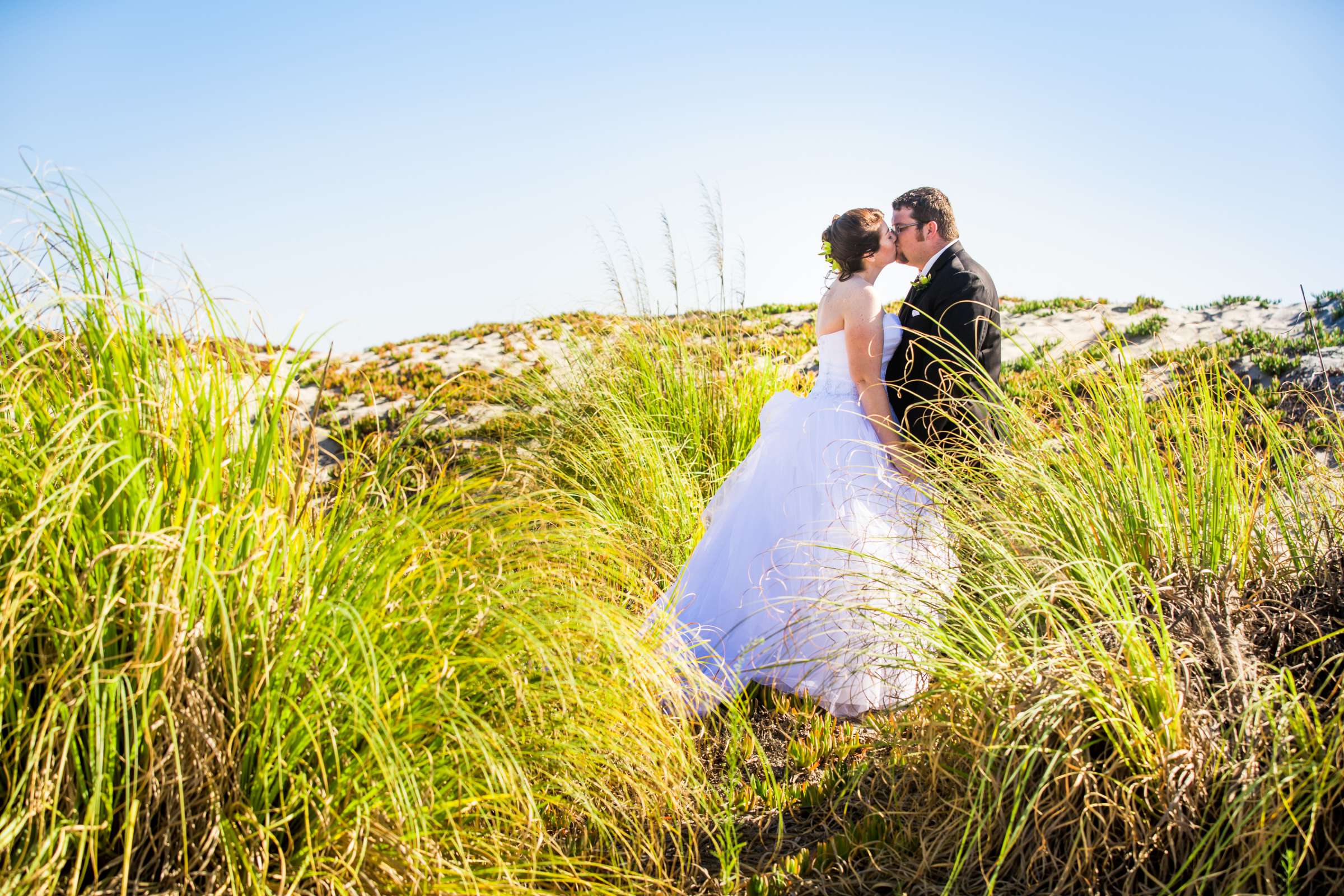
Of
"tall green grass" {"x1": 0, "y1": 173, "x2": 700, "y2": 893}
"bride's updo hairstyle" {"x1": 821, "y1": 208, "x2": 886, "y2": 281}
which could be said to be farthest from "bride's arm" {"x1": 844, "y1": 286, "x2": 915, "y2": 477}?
"tall green grass" {"x1": 0, "y1": 173, "x2": 700, "y2": 893}

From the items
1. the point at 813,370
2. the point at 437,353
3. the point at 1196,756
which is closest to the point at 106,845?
the point at 1196,756

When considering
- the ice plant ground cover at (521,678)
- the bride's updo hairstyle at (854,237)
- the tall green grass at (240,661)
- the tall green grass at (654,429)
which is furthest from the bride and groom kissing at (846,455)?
the tall green grass at (240,661)

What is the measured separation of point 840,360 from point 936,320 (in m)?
0.60

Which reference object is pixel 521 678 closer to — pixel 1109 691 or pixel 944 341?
pixel 1109 691

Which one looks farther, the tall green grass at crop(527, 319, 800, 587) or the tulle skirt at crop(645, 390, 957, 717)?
the tall green grass at crop(527, 319, 800, 587)

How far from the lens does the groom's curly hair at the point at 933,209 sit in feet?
15.9

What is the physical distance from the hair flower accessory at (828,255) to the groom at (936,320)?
1.24 feet

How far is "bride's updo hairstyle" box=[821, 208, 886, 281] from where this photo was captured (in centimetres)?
475

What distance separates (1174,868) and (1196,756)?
0.32 m

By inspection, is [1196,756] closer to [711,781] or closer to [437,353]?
[711,781]

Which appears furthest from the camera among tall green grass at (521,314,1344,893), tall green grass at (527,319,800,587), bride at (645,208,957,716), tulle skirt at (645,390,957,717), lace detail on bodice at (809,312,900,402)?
tall green grass at (527,319,800,587)

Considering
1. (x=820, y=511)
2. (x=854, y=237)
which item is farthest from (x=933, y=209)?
(x=820, y=511)

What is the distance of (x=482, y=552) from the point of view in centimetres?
274

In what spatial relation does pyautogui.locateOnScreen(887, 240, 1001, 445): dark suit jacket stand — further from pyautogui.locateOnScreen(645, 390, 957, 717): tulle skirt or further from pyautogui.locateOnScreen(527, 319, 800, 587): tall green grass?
pyautogui.locateOnScreen(527, 319, 800, 587): tall green grass
